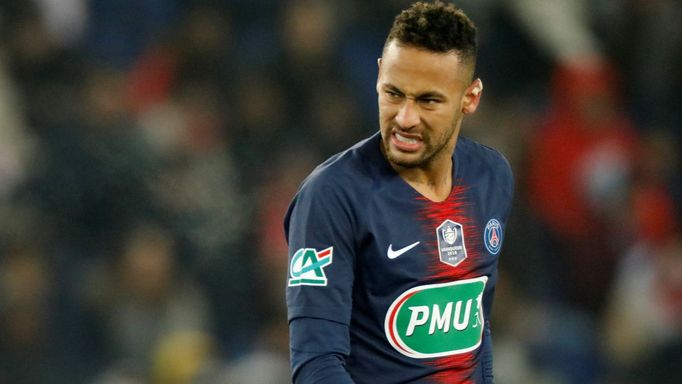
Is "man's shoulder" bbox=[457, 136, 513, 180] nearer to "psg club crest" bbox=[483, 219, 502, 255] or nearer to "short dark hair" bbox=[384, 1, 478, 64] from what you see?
"psg club crest" bbox=[483, 219, 502, 255]

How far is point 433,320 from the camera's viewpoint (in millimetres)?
2783

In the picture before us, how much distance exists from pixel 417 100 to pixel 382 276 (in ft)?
1.30

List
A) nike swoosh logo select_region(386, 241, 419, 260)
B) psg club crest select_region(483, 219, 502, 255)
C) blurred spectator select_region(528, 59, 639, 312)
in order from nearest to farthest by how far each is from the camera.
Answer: nike swoosh logo select_region(386, 241, 419, 260) < psg club crest select_region(483, 219, 502, 255) < blurred spectator select_region(528, 59, 639, 312)

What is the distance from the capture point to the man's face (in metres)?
2.68

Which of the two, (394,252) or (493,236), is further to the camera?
(493,236)

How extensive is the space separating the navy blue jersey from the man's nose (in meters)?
0.17

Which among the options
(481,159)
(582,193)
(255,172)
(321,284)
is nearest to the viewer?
(321,284)

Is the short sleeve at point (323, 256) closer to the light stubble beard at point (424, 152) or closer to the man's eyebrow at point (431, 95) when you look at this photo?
the light stubble beard at point (424, 152)

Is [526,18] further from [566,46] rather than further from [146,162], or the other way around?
[146,162]

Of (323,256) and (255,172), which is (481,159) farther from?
(255,172)

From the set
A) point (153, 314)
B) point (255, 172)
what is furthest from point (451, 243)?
point (255, 172)

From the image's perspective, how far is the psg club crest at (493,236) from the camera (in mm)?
2953

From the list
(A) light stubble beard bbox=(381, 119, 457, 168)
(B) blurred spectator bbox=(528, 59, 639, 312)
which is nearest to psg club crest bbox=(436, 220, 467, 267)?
(A) light stubble beard bbox=(381, 119, 457, 168)

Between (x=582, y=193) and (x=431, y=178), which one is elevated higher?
(x=431, y=178)
